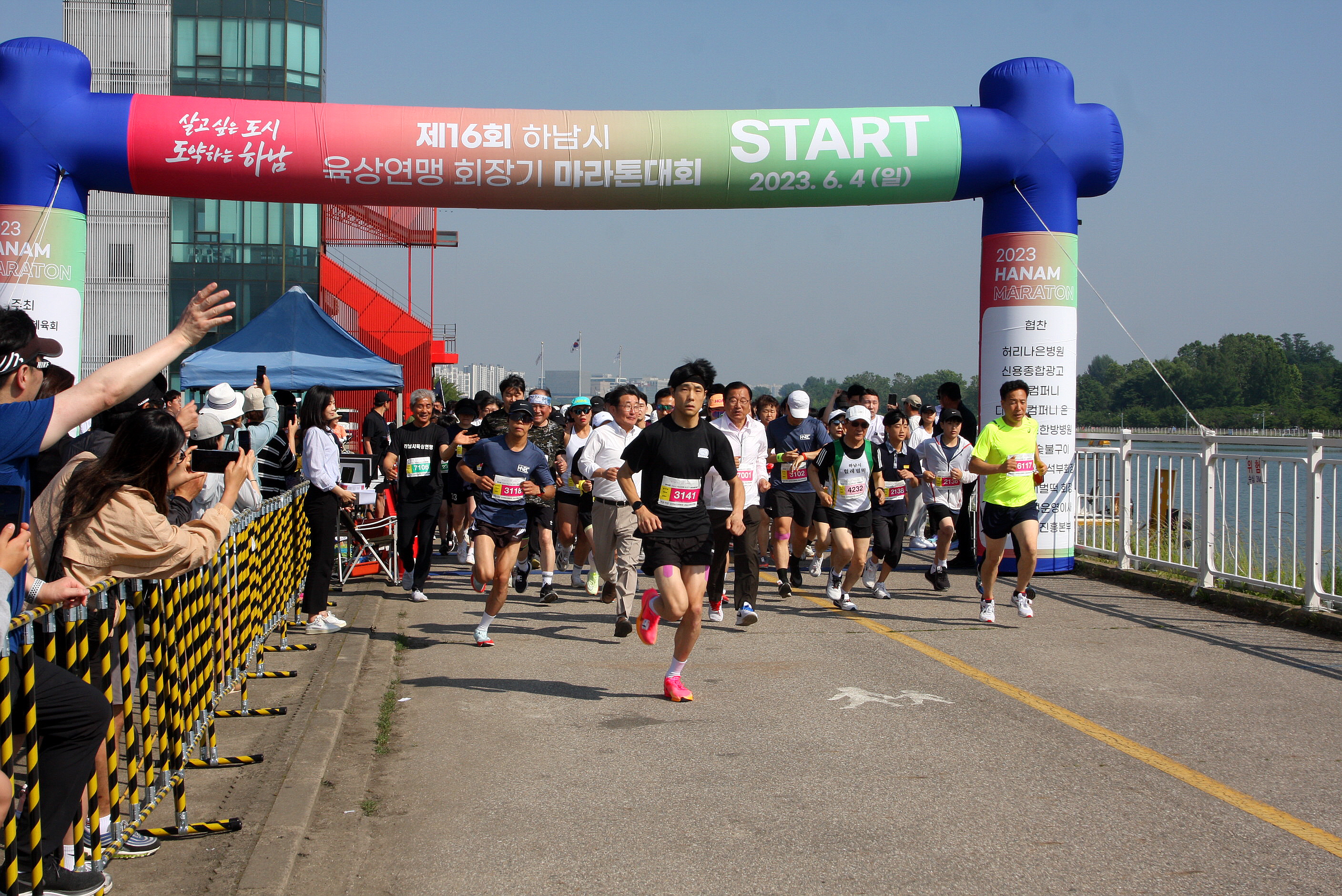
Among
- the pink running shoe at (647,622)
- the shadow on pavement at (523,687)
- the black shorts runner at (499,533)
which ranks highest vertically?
the black shorts runner at (499,533)

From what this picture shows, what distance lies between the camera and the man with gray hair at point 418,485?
442 inches

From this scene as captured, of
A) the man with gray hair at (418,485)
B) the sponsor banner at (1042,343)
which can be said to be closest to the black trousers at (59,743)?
the man with gray hair at (418,485)

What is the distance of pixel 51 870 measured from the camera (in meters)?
3.47

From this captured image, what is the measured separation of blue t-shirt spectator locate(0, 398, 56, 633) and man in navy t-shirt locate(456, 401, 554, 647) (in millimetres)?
5277

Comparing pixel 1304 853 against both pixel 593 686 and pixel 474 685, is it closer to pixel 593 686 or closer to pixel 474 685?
pixel 593 686

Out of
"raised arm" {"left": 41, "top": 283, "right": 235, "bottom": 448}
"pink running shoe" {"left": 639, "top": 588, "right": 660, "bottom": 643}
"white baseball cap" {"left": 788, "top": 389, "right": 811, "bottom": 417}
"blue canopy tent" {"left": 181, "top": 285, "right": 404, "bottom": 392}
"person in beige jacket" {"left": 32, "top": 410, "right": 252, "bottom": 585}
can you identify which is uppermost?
"blue canopy tent" {"left": 181, "top": 285, "right": 404, "bottom": 392}

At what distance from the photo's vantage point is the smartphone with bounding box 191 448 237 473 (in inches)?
234

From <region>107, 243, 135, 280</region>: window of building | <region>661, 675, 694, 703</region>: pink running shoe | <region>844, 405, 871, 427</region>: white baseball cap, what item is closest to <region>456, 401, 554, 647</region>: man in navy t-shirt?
<region>661, 675, 694, 703</region>: pink running shoe

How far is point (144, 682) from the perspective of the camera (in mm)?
4336

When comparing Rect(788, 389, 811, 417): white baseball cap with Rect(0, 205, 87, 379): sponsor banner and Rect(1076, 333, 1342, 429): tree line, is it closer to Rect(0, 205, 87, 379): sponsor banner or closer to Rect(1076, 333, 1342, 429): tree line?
Rect(0, 205, 87, 379): sponsor banner

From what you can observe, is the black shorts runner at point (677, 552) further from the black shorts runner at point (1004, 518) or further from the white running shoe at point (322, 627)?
the black shorts runner at point (1004, 518)

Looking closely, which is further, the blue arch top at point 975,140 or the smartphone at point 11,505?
the blue arch top at point 975,140

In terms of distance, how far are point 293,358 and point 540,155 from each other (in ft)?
19.7

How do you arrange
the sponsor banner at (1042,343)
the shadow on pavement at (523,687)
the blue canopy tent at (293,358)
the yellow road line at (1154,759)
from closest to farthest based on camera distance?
the yellow road line at (1154,759) → the shadow on pavement at (523,687) → the sponsor banner at (1042,343) → the blue canopy tent at (293,358)
